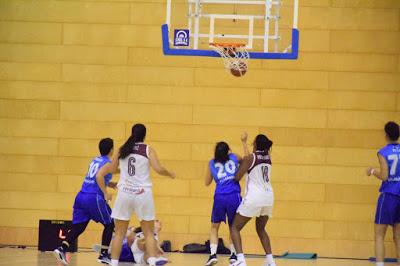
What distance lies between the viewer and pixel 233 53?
13.9 meters

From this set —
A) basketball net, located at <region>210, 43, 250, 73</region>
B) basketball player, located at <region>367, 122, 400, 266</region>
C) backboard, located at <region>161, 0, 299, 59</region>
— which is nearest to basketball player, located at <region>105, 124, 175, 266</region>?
backboard, located at <region>161, 0, 299, 59</region>

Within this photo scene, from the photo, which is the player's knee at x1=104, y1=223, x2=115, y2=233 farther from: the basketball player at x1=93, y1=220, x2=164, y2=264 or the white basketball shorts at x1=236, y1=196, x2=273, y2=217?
the white basketball shorts at x1=236, y1=196, x2=273, y2=217

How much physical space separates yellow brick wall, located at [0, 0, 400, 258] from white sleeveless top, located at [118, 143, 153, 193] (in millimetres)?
5766

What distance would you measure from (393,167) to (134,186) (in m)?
3.46

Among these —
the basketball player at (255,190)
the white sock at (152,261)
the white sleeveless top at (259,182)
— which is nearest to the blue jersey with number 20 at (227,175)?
the basketball player at (255,190)

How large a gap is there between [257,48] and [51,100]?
5.14 meters

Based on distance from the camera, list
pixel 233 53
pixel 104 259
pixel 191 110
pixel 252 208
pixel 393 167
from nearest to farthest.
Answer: pixel 393 167 < pixel 252 208 < pixel 104 259 < pixel 233 53 < pixel 191 110

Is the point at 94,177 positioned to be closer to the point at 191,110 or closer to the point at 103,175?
the point at 103,175

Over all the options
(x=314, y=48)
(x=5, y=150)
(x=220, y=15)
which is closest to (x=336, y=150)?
(x=314, y=48)

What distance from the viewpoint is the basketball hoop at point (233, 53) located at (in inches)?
539

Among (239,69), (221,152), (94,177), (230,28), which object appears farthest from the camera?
(230,28)

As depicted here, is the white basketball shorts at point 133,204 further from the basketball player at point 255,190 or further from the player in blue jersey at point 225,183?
the player in blue jersey at point 225,183

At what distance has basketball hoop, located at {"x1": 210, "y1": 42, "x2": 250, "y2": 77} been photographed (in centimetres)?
1370

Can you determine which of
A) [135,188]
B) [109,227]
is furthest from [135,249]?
[135,188]
